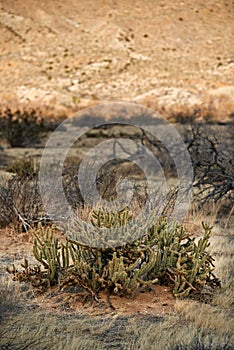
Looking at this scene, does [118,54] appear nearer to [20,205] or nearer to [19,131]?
[19,131]

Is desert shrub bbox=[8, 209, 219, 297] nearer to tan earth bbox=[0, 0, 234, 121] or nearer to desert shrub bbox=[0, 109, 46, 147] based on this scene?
desert shrub bbox=[0, 109, 46, 147]

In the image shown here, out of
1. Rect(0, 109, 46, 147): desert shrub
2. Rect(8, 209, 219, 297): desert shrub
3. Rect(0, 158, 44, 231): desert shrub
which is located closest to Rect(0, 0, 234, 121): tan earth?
Rect(0, 109, 46, 147): desert shrub

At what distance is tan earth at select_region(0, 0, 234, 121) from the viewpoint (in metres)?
30.1

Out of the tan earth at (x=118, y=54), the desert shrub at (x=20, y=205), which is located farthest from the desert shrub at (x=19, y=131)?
the desert shrub at (x=20, y=205)

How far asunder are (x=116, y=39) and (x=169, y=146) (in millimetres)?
26332

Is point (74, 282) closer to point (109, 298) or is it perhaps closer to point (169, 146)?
point (109, 298)

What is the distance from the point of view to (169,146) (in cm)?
1148

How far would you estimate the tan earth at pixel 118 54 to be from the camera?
3008 cm

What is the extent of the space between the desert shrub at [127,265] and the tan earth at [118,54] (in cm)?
2058

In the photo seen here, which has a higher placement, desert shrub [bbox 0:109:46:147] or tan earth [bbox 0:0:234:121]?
tan earth [bbox 0:0:234:121]

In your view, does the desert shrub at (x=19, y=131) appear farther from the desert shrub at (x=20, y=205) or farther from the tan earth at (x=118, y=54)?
the desert shrub at (x=20, y=205)

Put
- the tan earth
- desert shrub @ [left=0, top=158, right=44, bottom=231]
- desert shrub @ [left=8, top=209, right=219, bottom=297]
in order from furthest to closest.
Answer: the tan earth < desert shrub @ [left=0, top=158, right=44, bottom=231] < desert shrub @ [left=8, top=209, right=219, bottom=297]

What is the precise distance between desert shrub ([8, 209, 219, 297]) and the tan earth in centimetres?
2058

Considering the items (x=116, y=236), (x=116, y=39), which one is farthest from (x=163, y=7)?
(x=116, y=236)
